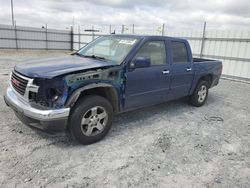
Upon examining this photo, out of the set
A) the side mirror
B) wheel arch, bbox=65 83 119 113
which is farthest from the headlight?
the side mirror

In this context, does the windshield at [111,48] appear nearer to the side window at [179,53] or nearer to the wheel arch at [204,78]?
the side window at [179,53]

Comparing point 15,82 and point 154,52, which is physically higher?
point 154,52

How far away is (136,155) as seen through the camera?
10.3 ft

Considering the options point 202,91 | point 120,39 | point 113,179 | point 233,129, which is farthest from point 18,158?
point 202,91

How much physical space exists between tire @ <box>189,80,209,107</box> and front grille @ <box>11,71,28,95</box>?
4.09 m

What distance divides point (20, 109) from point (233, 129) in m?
3.98

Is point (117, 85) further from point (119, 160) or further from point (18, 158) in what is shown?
point (18, 158)

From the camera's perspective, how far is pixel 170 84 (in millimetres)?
4512

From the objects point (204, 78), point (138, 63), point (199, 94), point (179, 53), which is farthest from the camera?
point (204, 78)

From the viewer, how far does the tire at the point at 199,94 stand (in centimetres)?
555

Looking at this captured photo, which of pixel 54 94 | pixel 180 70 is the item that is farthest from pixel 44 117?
pixel 180 70

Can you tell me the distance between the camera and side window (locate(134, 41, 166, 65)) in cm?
392

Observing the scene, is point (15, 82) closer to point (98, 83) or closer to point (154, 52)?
point (98, 83)

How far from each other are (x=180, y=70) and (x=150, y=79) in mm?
1032
